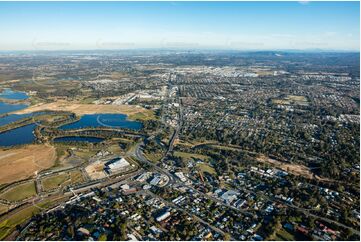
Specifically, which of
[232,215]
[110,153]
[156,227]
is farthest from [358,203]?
[110,153]

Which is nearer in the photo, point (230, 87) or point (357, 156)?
point (357, 156)

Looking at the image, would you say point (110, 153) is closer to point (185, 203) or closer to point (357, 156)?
point (185, 203)

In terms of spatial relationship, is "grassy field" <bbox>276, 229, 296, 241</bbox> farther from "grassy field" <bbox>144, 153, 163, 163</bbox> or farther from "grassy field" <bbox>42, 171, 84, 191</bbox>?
"grassy field" <bbox>42, 171, 84, 191</bbox>

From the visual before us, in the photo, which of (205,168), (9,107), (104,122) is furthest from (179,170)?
(9,107)

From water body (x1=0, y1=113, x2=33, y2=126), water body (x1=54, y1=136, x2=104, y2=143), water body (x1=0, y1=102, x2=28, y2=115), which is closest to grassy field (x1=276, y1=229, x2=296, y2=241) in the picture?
water body (x1=54, y1=136, x2=104, y2=143)

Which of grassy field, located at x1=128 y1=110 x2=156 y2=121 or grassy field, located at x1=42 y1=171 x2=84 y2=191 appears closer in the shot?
grassy field, located at x1=42 y1=171 x2=84 y2=191

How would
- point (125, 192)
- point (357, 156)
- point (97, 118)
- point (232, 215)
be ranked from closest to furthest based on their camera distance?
point (232, 215)
point (125, 192)
point (357, 156)
point (97, 118)

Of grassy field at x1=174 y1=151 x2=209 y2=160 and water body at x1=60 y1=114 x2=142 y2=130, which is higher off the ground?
grassy field at x1=174 y1=151 x2=209 y2=160

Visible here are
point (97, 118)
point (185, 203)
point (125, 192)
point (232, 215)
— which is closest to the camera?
point (232, 215)
